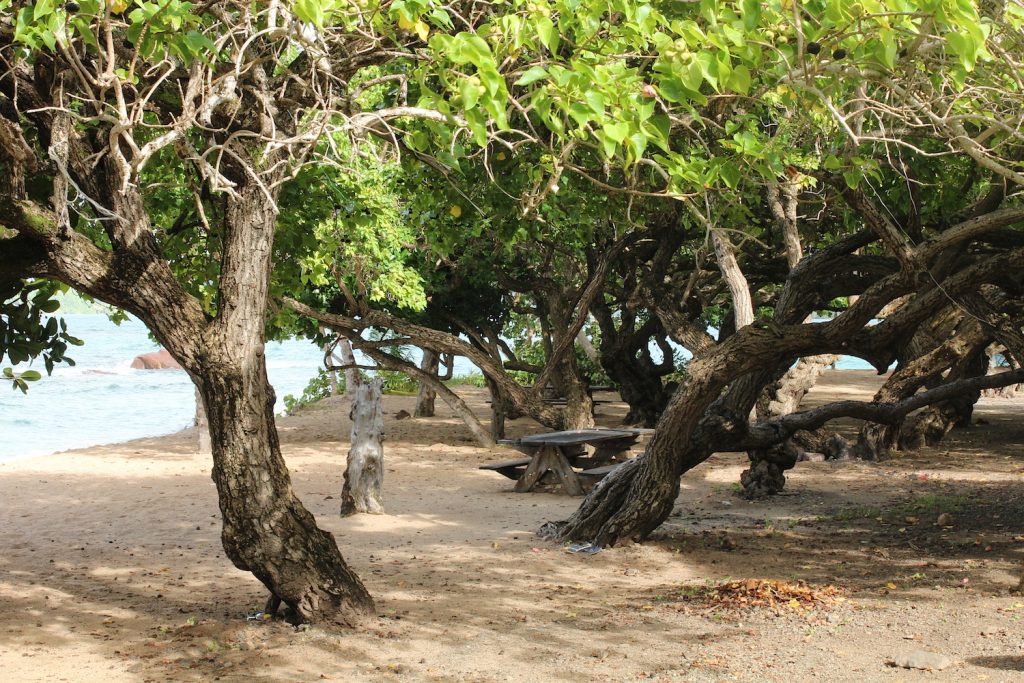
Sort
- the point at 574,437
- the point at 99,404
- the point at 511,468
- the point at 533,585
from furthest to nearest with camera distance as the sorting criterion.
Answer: the point at 99,404, the point at 511,468, the point at 574,437, the point at 533,585

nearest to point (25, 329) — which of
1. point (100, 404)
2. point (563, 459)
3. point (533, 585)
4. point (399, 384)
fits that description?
point (533, 585)

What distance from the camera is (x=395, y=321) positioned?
18375 mm

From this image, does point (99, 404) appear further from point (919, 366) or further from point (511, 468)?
point (919, 366)

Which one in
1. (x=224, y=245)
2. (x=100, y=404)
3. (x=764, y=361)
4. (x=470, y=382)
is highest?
(x=224, y=245)

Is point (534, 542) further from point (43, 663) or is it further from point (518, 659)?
point (43, 663)

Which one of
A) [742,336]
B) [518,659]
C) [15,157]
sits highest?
[15,157]

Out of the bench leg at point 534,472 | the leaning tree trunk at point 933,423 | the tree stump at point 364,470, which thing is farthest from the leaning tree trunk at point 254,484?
the leaning tree trunk at point 933,423

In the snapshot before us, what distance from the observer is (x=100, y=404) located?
5156 cm

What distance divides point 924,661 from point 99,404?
50.9 meters

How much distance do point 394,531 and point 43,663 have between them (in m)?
4.89

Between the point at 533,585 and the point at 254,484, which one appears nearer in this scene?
the point at 254,484

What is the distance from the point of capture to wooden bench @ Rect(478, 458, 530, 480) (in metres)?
14.2

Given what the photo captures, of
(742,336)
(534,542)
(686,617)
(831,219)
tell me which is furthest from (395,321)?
(686,617)

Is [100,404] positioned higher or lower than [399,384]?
lower
